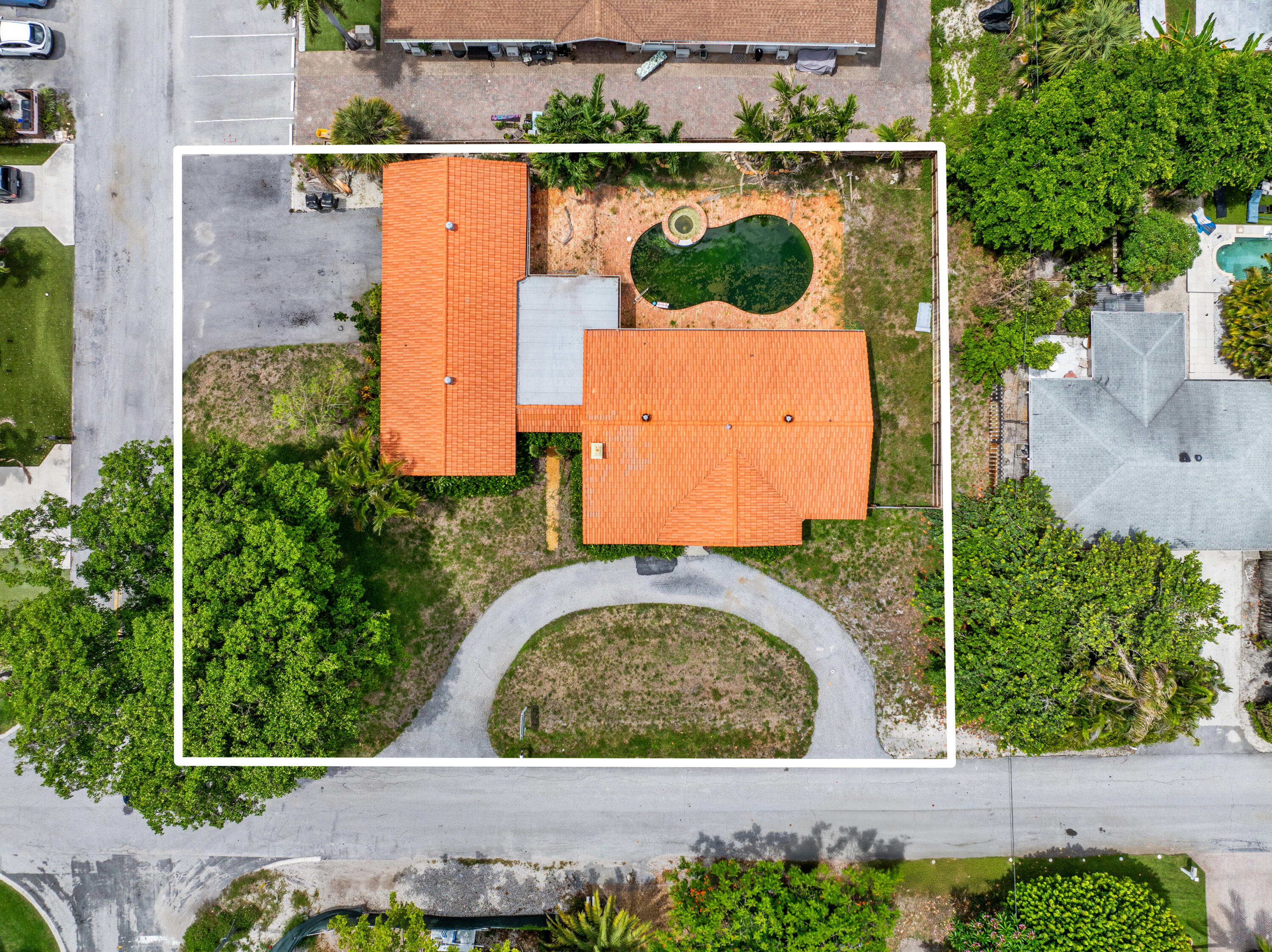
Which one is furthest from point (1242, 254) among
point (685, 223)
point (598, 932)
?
point (598, 932)

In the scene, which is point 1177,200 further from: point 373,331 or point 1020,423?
point 373,331

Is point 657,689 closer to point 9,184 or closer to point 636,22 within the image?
point 636,22

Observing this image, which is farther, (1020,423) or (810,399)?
(1020,423)

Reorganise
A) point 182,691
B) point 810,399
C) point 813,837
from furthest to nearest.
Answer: point 813,837
point 810,399
point 182,691

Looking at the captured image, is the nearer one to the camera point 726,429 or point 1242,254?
point 726,429

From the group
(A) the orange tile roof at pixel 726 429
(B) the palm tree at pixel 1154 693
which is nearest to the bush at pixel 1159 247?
(A) the orange tile roof at pixel 726 429

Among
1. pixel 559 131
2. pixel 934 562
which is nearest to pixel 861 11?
pixel 559 131

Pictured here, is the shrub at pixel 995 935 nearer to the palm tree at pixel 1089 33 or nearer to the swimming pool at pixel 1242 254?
the swimming pool at pixel 1242 254
